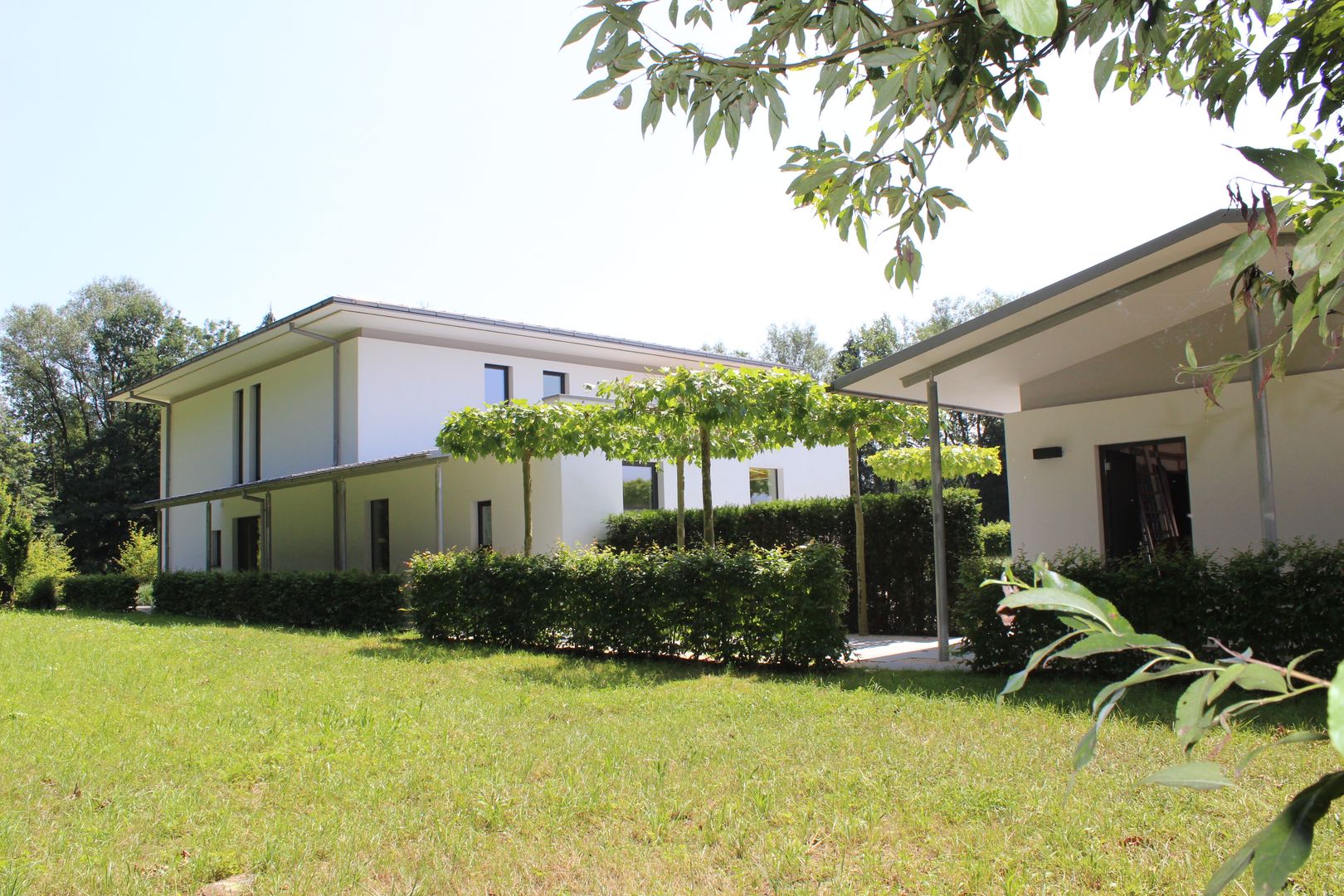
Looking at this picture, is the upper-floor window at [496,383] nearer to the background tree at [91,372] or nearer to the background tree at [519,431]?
the background tree at [519,431]

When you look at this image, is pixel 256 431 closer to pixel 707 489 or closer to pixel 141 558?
pixel 141 558

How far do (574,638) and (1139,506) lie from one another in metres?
6.88

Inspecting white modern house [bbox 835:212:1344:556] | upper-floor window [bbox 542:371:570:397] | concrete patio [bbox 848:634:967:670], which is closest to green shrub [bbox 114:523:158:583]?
upper-floor window [bbox 542:371:570:397]

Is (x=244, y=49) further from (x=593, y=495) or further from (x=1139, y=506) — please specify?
(x=593, y=495)

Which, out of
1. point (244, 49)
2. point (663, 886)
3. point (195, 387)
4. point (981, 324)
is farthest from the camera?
point (195, 387)

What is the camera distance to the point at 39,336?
143ft

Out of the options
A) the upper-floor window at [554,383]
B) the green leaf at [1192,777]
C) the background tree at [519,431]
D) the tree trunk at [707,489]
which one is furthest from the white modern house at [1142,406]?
the upper-floor window at [554,383]

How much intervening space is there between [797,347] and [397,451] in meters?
A: 36.8

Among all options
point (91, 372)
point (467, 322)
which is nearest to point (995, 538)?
point (467, 322)

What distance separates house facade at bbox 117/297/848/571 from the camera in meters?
17.9

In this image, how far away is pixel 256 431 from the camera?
76.3 feet

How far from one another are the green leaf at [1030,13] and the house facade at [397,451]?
14.0 metres

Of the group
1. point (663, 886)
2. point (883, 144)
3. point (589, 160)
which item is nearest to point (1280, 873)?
point (883, 144)

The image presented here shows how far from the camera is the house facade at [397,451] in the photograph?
17.9 metres
